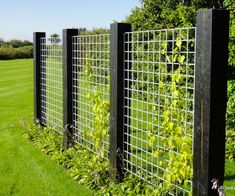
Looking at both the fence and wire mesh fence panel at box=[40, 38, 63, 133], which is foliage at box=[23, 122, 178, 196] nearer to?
the fence

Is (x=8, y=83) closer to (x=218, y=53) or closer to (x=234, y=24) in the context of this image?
(x=234, y=24)

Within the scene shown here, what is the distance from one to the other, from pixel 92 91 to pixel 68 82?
65cm

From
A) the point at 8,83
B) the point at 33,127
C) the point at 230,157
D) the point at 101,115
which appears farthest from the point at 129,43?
the point at 8,83

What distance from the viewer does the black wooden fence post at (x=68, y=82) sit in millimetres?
6355

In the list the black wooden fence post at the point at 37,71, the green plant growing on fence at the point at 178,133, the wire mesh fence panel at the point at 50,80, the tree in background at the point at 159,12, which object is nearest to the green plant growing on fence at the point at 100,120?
the green plant growing on fence at the point at 178,133

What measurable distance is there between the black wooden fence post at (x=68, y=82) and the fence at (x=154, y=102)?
0.01 m

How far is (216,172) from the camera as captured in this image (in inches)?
132

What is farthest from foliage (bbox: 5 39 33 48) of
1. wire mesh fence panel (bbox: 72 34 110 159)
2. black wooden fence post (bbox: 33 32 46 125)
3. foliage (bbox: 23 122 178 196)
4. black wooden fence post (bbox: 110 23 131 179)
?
black wooden fence post (bbox: 110 23 131 179)

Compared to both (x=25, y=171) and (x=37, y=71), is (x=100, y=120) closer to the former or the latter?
(x=25, y=171)

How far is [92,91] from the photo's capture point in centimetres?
591

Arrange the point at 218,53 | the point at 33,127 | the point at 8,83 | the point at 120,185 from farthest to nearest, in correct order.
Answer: the point at 8,83
the point at 33,127
the point at 120,185
the point at 218,53

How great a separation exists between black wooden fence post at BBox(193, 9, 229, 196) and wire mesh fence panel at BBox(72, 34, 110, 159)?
6.43ft

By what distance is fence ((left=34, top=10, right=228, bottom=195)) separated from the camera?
3.30 metres

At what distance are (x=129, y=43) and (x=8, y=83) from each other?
14.7 meters
